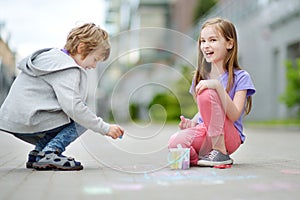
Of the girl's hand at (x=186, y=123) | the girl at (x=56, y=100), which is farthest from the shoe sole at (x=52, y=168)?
the girl's hand at (x=186, y=123)

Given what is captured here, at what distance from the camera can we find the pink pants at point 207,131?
11.9 feet

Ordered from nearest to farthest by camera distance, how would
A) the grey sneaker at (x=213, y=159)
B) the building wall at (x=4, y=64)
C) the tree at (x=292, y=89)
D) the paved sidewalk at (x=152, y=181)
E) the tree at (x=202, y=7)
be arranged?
the paved sidewalk at (x=152, y=181)
the grey sneaker at (x=213, y=159)
the building wall at (x=4, y=64)
the tree at (x=292, y=89)
the tree at (x=202, y=7)

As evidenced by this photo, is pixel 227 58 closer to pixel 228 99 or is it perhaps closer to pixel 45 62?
pixel 228 99

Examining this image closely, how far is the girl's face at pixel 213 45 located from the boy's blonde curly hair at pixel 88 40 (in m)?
0.66

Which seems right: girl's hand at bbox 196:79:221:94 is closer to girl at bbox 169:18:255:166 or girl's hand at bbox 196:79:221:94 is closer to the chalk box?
girl at bbox 169:18:255:166

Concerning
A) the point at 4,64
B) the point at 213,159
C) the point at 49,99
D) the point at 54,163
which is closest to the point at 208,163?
the point at 213,159

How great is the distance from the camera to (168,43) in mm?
4684

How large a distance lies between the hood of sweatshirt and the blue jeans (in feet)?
1.28

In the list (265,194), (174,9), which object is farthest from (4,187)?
(174,9)

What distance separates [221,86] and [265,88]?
1396 cm

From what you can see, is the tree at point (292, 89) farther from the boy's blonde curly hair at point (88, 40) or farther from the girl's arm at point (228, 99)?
the boy's blonde curly hair at point (88, 40)

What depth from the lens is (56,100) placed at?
145 inches

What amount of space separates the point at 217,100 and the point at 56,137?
3.51 feet

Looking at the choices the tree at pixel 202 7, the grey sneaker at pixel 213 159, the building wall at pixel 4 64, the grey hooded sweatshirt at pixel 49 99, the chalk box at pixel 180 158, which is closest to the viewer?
the grey hooded sweatshirt at pixel 49 99
